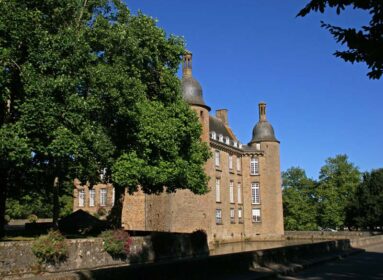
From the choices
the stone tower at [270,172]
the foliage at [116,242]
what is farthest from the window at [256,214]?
the foliage at [116,242]

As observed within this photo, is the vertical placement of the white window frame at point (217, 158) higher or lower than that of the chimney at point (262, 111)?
lower

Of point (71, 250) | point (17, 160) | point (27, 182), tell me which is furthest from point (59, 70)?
point (27, 182)

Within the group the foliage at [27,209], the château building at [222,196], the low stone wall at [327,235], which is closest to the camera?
the château building at [222,196]

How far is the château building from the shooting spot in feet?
141

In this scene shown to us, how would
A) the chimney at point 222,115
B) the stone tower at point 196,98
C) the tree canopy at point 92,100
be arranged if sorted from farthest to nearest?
the chimney at point 222,115
the stone tower at point 196,98
the tree canopy at point 92,100

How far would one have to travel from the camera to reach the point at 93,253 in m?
22.6

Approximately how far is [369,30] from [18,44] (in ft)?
49.5

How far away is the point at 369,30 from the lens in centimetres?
699

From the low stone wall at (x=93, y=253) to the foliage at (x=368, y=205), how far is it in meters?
35.0

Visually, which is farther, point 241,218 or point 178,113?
point 241,218

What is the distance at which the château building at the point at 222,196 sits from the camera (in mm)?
42844

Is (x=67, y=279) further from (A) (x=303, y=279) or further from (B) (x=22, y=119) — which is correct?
(B) (x=22, y=119)

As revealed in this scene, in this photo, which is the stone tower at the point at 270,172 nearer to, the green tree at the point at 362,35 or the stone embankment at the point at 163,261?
the stone embankment at the point at 163,261

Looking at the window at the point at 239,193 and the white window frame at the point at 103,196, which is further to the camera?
the window at the point at 239,193
